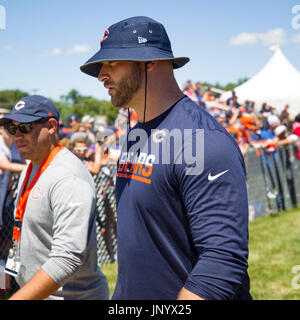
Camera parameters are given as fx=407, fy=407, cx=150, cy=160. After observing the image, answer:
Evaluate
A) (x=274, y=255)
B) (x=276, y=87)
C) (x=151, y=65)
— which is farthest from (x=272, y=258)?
(x=276, y=87)

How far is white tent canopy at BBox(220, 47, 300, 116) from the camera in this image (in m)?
18.3

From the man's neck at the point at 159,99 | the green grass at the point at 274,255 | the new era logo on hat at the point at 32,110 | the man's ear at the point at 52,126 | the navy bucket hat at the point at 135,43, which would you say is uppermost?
the navy bucket hat at the point at 135,43

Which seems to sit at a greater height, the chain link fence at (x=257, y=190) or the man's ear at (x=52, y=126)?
the man's ear at (x=52, y=126)

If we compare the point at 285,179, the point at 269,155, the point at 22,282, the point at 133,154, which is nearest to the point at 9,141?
the point at 22,282

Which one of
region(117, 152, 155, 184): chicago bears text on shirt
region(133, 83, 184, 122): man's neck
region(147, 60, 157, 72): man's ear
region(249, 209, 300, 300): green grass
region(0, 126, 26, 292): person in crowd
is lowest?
region(249, 209, 300, 300): green grass

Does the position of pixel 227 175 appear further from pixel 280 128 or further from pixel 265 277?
pixel 280 128

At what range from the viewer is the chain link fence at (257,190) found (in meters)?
6.72

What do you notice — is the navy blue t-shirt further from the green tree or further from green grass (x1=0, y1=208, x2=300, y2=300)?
the green tree

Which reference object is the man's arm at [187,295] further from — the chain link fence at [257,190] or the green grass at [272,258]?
the chain link fence at [257,190]

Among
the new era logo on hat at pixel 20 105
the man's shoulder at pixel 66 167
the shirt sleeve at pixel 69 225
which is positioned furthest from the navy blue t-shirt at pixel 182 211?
the new era logo on hat at pixel 20 105

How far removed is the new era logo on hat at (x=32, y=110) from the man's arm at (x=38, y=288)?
109cm

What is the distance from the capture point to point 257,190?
998cm

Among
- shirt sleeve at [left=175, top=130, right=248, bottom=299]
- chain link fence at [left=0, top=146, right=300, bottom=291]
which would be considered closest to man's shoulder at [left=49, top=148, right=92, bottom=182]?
shirt sleeve at [left=175, top=130, right=248, bottom=299]

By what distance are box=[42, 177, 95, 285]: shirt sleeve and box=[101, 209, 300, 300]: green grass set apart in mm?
3294
